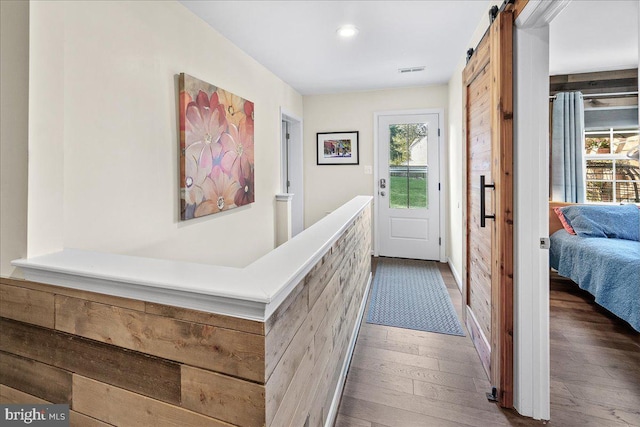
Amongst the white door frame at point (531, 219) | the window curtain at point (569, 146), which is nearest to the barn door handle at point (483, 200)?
the white door frame at point (531, 219)

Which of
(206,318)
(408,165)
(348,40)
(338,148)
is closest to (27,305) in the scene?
(206,318)

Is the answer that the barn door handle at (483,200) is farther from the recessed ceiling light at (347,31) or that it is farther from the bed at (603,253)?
the recessed ceiling light at (347,31)

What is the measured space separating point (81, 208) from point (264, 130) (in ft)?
7.34

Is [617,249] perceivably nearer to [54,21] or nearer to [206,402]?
[206,402]

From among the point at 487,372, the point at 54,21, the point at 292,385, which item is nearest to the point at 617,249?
the point at 487,372

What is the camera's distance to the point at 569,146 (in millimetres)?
3727

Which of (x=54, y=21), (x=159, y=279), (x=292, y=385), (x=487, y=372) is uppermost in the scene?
(x=54, y=21)

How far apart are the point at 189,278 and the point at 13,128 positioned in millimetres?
894

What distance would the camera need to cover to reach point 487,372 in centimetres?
193

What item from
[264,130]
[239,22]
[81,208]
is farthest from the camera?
[264,130]

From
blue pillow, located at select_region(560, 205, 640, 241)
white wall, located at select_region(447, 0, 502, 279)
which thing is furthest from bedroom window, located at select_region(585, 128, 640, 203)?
white wall, located at select_region(447, 0, 502, 279)

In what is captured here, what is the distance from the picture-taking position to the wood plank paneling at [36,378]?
3.47 feet

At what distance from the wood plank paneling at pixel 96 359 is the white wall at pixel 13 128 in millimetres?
237

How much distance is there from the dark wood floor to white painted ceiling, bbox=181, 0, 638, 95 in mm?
2342
